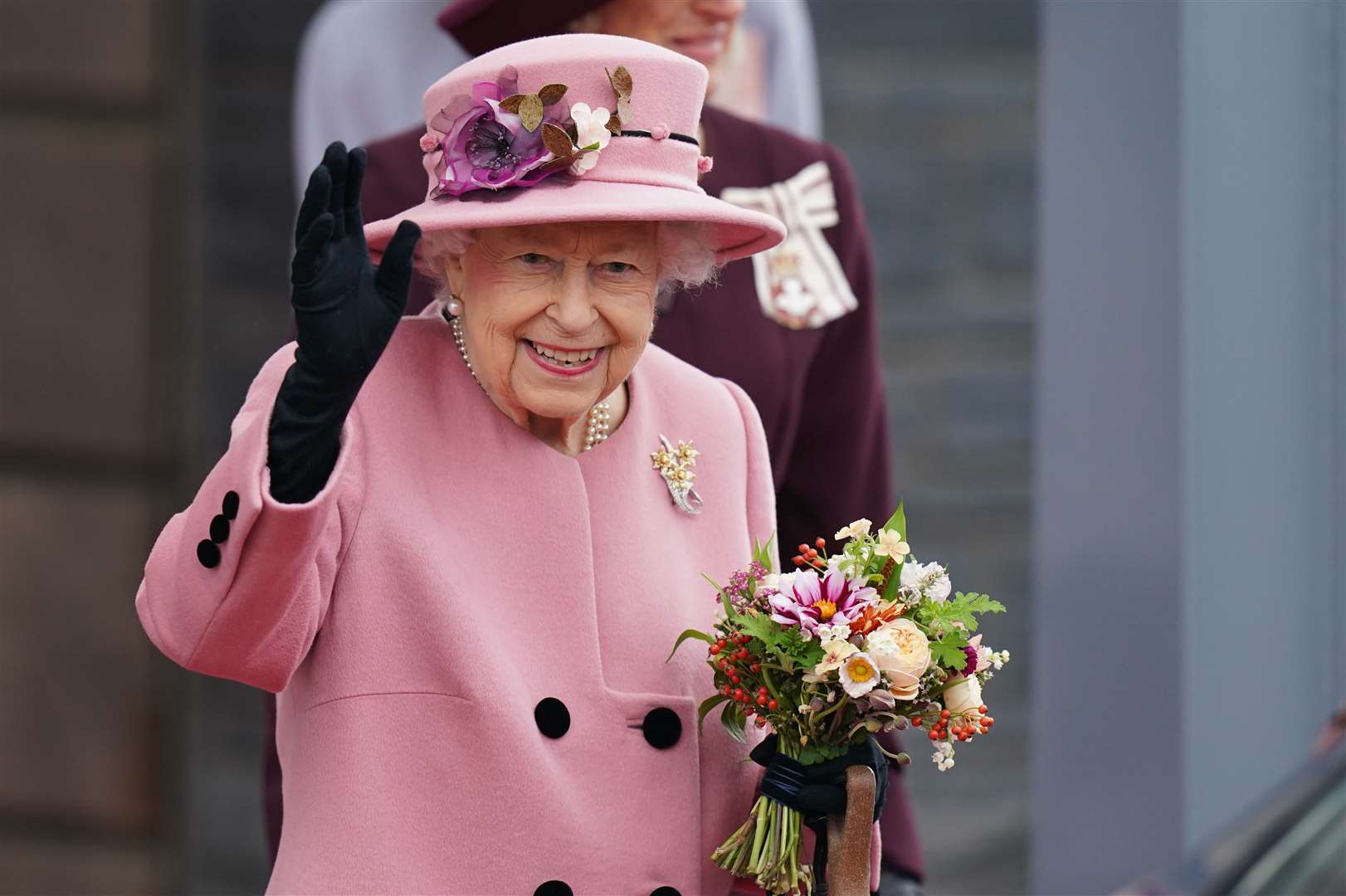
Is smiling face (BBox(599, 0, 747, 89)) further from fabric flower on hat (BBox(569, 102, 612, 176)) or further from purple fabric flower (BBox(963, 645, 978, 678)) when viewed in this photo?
purple fabric flower (BBox(963, 645, 978, 678))

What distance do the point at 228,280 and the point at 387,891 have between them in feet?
10.5

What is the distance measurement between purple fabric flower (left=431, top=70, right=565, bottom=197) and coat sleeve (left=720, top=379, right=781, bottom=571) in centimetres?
55

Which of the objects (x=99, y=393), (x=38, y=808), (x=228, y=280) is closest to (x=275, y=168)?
Result: (x=228, y=280)

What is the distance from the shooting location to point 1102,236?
441cm

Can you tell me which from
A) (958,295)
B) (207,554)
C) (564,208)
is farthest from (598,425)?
(958,295)

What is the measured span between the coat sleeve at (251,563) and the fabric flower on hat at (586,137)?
0.40 meters

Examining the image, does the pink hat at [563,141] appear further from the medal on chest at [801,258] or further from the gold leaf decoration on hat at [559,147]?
the medal on chest at [801,258]

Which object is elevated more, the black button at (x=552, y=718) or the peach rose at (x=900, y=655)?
the peach rose at (x=900, y=655)

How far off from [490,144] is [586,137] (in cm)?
11

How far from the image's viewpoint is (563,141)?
231cm

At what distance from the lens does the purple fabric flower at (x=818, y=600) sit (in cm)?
230

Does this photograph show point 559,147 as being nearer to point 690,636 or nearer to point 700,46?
point 690,636

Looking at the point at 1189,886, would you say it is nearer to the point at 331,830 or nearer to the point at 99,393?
the point at 331,830

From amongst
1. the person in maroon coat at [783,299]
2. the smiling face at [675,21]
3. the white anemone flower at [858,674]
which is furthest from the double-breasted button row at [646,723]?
the smiling face at [675,21]
